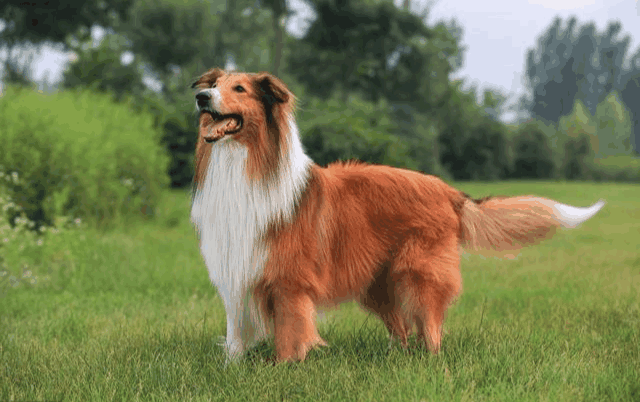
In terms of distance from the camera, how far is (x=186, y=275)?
23.4ft

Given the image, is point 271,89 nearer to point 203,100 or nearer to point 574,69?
point 203,100

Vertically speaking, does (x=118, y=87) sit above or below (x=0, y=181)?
above

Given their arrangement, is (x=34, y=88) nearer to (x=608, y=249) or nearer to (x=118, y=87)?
(x=608, y=249)

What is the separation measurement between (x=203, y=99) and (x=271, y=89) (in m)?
0.45

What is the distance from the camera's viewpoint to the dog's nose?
3294 millimetres

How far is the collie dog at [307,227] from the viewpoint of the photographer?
3543mm

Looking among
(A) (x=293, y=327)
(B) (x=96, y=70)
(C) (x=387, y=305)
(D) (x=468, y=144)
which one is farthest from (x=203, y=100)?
(D) (x=468, y=144)

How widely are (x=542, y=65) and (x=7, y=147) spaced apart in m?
64.2

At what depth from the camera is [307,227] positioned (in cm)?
368

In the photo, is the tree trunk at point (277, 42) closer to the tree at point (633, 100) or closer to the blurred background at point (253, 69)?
the blurred background at point (253, 69)

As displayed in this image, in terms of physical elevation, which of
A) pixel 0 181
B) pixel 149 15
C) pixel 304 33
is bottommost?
pixel 0 181

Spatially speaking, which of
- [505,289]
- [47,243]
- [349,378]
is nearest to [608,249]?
[505,289]

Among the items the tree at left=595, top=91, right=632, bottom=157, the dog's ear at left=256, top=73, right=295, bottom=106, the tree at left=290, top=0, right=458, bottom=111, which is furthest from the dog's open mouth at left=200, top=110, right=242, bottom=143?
the tree at left=595, top=91, right=632, bottom=157

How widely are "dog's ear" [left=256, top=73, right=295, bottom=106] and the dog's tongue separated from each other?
0.27 m
